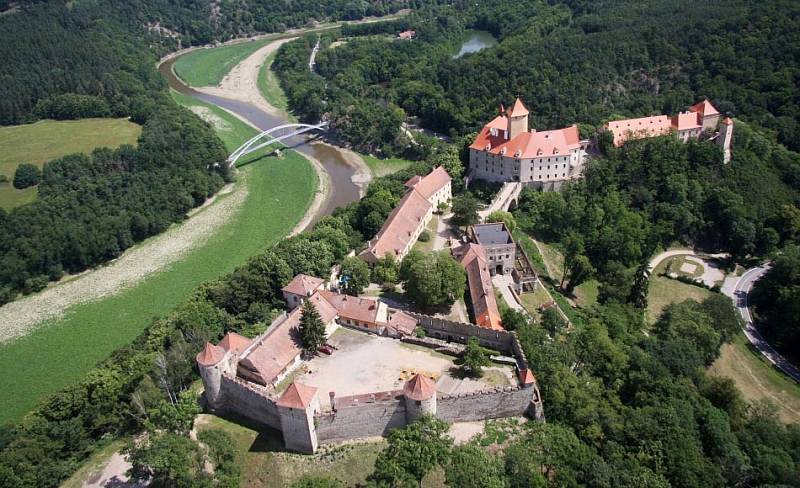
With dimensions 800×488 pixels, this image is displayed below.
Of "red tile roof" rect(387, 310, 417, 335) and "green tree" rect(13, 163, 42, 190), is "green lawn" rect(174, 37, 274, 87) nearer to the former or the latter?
"green tree" rect(13, 163, 42, 190)

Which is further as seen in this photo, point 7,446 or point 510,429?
point 7,446

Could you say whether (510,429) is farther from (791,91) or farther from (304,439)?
(791,91)

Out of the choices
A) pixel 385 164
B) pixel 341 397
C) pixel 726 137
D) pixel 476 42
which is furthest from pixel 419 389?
pixel 476 42

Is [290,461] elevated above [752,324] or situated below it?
above

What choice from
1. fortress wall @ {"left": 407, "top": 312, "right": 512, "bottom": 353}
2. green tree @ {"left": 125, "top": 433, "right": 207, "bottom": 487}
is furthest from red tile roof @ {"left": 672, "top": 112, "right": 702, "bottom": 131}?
green tree @ {"left": 125, "top": 433, "right": 207, "bottom": 487}

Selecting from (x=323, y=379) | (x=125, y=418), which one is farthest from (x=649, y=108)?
(x=125, y=418)

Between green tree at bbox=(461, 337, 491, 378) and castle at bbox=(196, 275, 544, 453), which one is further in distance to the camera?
green tree at bbox=(461, 337, 491, 378)

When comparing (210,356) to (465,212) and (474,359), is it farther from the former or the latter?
(465,212)
